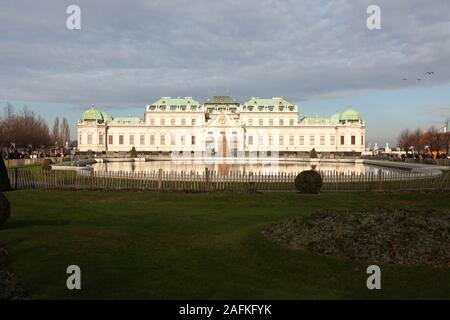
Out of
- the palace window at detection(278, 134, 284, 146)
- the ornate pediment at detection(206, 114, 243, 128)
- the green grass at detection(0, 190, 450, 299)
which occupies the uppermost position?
the ornate pediment at detection(206, 114, 243, 128)

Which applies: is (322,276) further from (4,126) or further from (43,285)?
(4,126)

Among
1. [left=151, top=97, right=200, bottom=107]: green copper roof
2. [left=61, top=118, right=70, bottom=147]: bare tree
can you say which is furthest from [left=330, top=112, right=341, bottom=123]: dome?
[left=61, top=118, right=70, bottom=147]: bare tree

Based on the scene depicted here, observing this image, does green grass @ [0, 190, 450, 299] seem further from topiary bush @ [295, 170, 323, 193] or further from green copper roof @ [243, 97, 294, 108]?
green copper roof @ [243, 97, 294, 108]

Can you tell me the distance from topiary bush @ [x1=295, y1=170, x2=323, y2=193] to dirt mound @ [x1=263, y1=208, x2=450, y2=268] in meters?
12.8

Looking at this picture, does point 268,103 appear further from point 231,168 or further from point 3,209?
point 3,209

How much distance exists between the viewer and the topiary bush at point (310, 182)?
2719 cm

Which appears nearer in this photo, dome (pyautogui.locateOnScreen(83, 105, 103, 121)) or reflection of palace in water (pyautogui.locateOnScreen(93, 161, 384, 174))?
reflection of palace in water (pyautogui.locateOnScreen(93, 161, 384, 174))

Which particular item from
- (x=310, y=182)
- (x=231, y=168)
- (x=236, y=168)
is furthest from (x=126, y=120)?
(x=310, y=182)

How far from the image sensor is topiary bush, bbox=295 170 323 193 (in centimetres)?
2719

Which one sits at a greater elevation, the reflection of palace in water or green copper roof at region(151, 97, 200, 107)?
green copper roof at region(151, 97, 200, 107)

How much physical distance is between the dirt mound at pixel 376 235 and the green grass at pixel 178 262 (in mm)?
545

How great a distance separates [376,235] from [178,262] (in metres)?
5.28

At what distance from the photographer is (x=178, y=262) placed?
1127cm

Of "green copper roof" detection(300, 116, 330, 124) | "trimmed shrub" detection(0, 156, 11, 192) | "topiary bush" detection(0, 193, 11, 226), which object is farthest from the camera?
"green copper roof" detection(300, 116, 330, 124)
